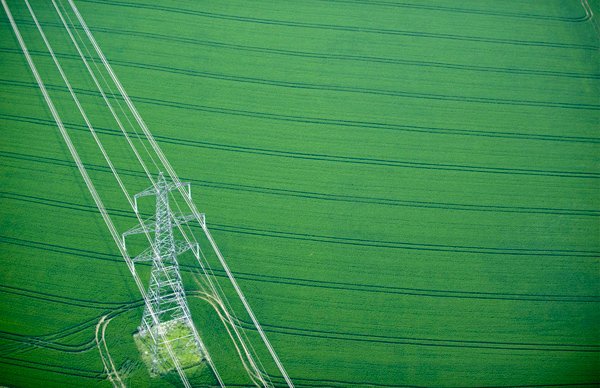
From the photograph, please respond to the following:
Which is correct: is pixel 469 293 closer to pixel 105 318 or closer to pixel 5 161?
pixel 105 318

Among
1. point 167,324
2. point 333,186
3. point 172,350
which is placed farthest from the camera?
point 333,186

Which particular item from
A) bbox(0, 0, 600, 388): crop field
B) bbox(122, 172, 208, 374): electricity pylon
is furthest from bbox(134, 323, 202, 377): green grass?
bbox(0, 0, 600, 388): crop field

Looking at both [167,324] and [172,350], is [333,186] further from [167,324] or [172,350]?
[172,350]

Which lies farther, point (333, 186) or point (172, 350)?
point (333, 186)

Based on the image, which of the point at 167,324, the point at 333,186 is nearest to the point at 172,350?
the point at 167,324

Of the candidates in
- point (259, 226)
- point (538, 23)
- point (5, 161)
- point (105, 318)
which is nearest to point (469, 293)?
point (259, 226)

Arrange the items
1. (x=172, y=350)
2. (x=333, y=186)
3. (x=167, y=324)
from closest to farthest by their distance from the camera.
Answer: (x=172, y=350) < (x=167, y=324) < (x=333, y=186)

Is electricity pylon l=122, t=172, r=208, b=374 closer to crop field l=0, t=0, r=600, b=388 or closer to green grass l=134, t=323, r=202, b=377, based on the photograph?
green grass l=134, t=323, r=202, b=377

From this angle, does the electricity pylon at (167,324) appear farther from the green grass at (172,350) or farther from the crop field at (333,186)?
the crop field at (333,186)
